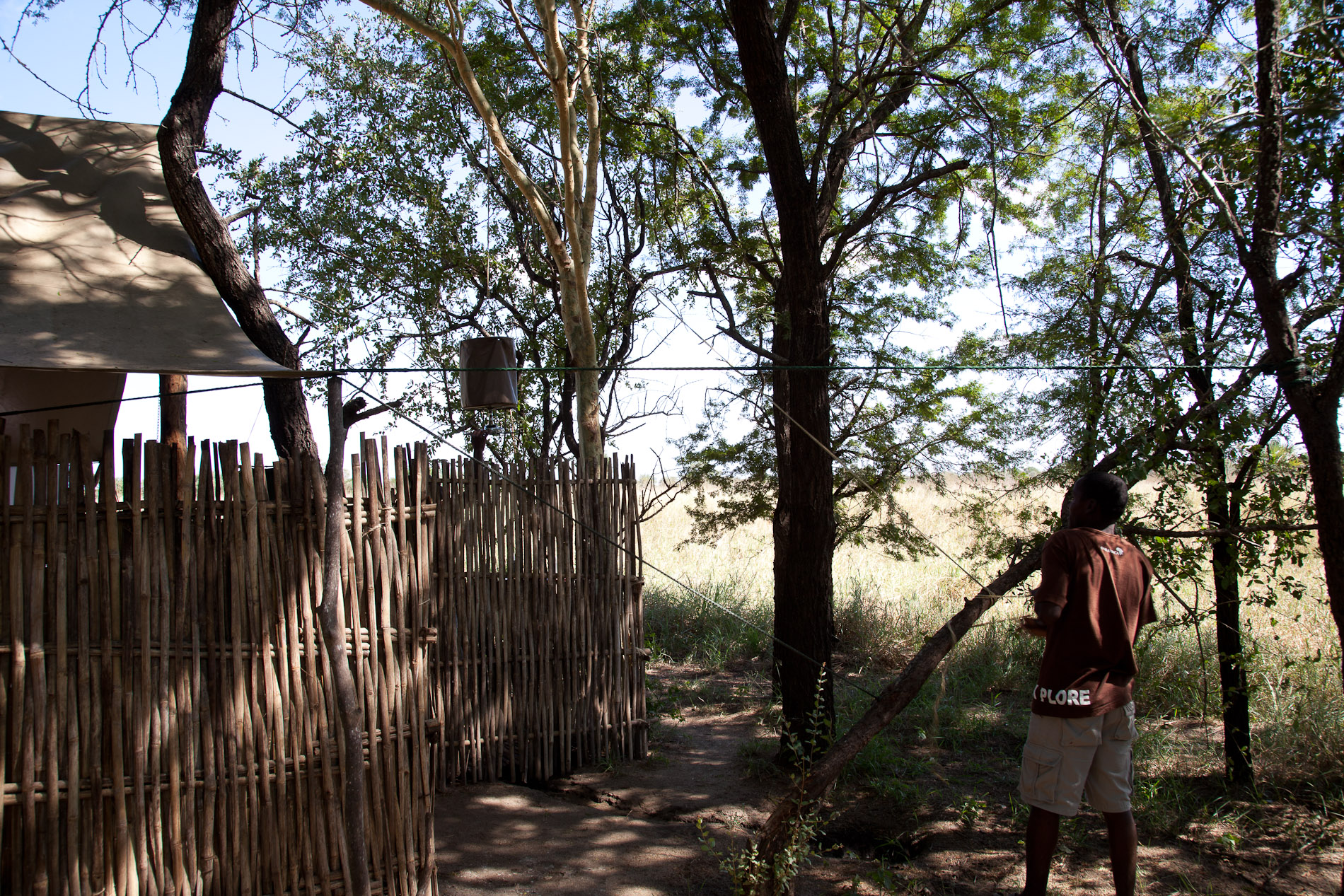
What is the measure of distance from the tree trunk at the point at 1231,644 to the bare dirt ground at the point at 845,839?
9.3 inches

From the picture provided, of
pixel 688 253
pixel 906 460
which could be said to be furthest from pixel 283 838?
pixel 688 253

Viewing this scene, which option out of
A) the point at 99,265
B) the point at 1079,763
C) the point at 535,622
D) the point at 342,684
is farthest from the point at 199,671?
the point at 1079,763

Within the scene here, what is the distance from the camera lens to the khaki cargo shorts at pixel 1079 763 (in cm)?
302

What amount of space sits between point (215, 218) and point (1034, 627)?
4433 mm

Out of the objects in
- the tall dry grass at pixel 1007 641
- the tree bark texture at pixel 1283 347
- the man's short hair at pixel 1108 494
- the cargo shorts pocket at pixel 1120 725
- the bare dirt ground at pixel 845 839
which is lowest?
the bare dirt ground at pixel 845 839

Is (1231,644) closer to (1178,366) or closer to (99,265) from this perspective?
(1178,366)

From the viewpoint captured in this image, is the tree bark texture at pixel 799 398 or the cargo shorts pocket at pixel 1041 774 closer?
the cargo shorts pocket at pixel 1041 774

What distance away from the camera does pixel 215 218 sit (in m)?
4.51

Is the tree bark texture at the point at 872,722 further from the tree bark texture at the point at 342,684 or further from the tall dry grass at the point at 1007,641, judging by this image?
the tree bark texture at the point at 342,684

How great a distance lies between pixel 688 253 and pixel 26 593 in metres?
6.73

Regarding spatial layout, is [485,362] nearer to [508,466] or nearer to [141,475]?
[508,466]

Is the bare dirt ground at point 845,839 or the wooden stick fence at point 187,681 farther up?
the wooden stick fence at point 187,681

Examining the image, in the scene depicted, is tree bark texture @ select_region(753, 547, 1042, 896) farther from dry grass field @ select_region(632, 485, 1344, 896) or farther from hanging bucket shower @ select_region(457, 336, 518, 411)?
hanging bucket shower @ select_region(457, 336, 518, 411)

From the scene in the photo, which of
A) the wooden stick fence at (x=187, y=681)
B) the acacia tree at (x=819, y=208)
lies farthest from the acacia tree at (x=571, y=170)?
the wooden stick fence at (x=187, y=681)
